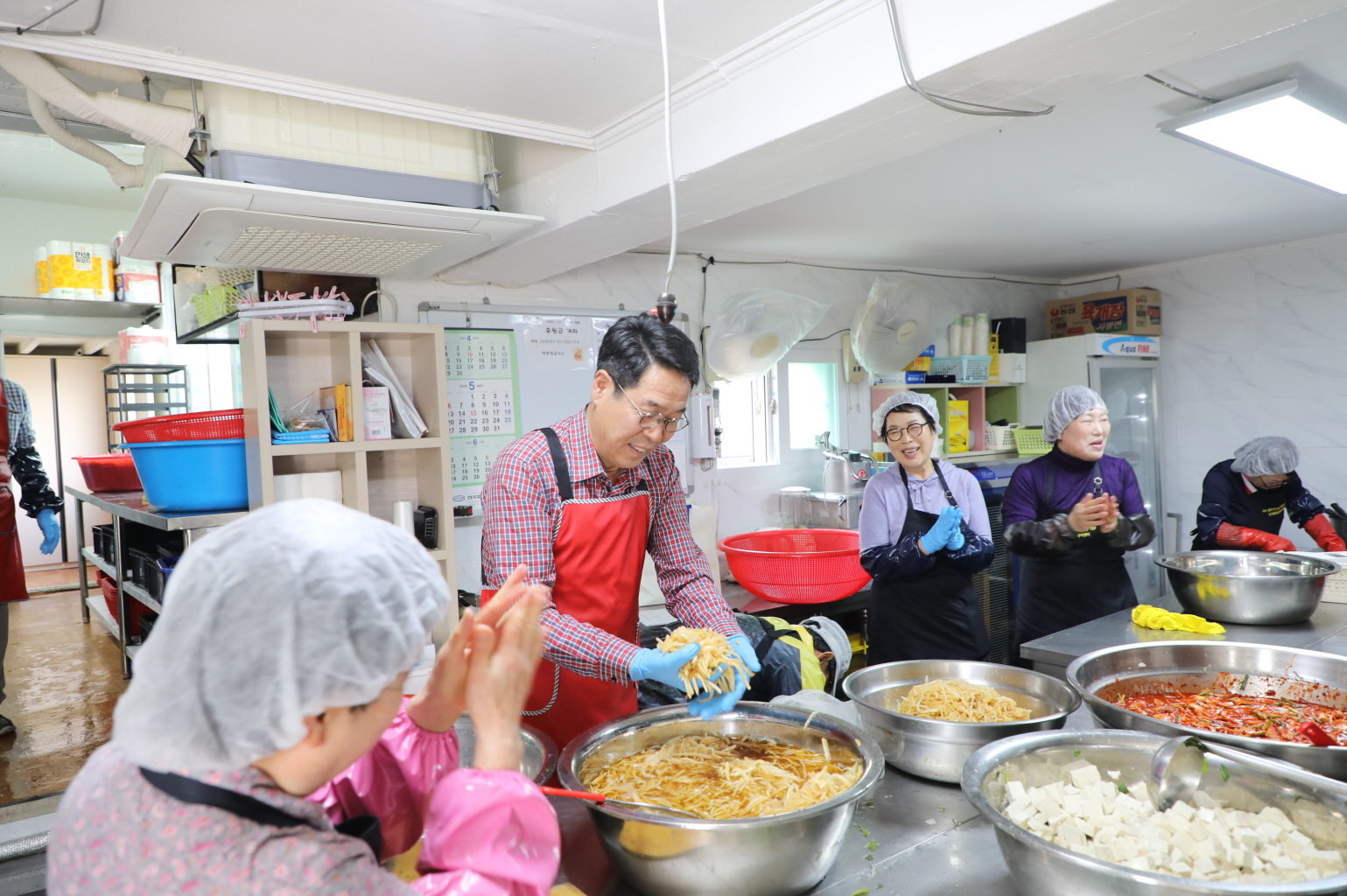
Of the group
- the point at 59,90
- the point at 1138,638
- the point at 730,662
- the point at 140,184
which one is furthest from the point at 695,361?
the point at 140,184

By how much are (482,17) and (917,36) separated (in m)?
1.03

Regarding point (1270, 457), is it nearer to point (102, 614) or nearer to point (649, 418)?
point (649, 418)

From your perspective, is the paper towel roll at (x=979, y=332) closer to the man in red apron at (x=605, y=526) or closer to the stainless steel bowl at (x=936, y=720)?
the man in red apron at (x=605, y=526)

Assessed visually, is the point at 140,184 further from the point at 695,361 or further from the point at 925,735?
the point at 925,735

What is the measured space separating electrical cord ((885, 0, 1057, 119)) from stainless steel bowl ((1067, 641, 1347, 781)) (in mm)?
1365

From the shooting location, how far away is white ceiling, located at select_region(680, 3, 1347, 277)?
2730mm

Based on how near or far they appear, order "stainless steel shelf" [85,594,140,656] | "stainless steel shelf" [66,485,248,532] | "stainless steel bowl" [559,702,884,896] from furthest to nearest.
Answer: "stainless steel shelf" [85,594,140,656], "stainless steel shelf" [66,485,248,532], "stainless steel bowl" [559,702,884,896]

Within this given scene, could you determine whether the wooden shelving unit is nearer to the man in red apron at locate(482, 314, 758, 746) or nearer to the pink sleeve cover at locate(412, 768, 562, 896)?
the man in red apron at locate(482, 314, 758, 746)

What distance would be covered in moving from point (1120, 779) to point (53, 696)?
5259 mm

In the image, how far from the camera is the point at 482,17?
1938mm

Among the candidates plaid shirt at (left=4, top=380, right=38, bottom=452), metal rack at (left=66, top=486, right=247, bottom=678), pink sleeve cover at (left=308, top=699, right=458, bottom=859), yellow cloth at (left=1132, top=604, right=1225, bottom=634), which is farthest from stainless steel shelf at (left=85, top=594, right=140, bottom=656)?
yellow cloth at (left=1132, top=604, right=1225, bottom=634)

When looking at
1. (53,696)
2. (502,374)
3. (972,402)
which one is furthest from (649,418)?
(972,402)

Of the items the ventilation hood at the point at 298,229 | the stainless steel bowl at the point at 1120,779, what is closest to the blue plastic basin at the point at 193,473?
the ventilation hood at the point at 298,229

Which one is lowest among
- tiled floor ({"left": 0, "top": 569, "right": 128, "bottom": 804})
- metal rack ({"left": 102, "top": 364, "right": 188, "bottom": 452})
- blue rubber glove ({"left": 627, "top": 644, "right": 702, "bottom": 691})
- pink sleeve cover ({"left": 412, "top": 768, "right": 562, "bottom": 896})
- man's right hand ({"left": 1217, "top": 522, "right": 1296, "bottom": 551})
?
tiled floor ({"left": 0, "top": 569, "right": 128, "bottom": 804})
